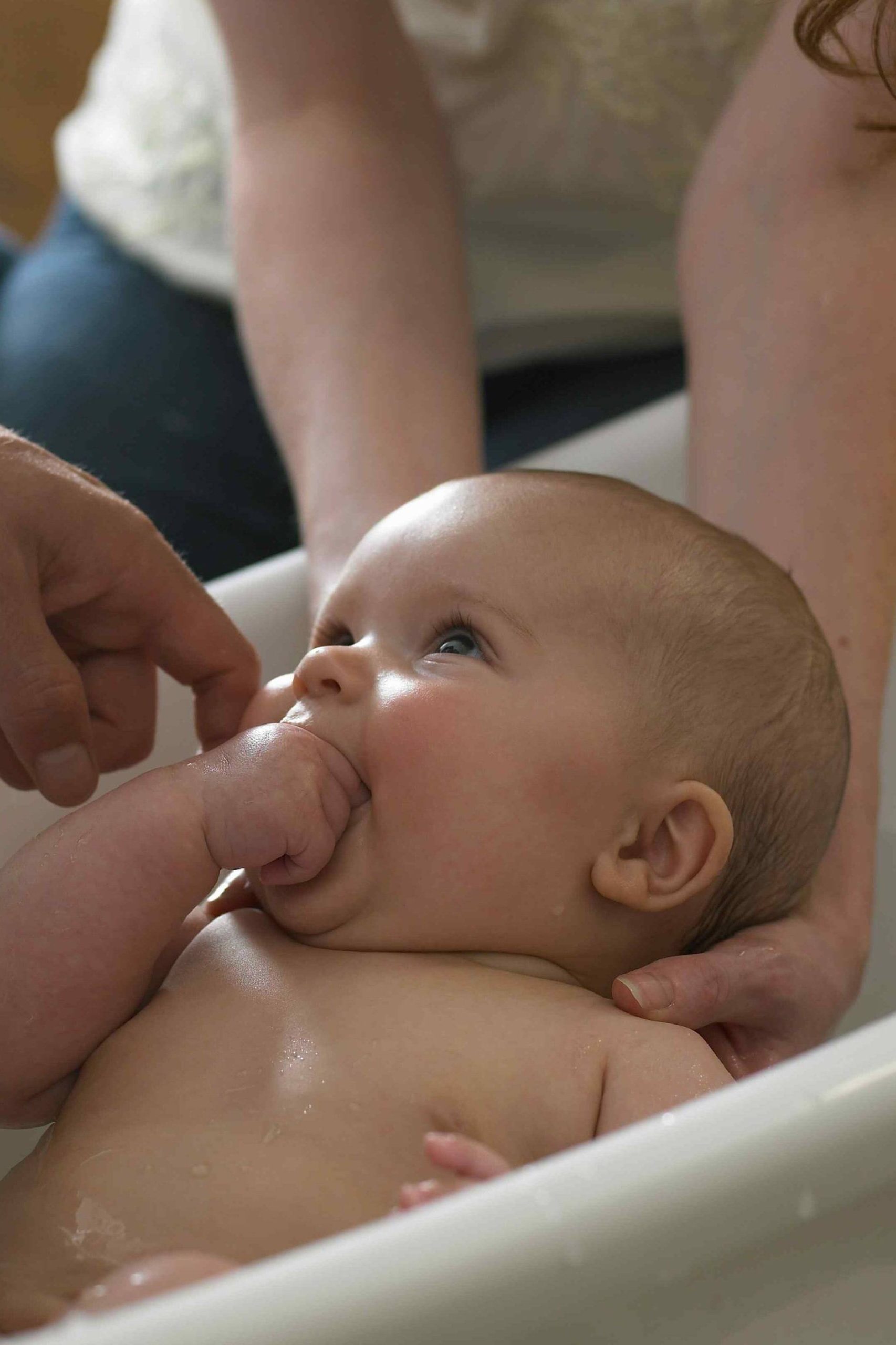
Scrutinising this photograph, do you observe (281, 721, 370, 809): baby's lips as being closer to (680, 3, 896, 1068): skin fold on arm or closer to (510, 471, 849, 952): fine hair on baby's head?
(510, 471, 849, 952): fine hair on baby's head

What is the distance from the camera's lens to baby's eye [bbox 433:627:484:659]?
769 mm

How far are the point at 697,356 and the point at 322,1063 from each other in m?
0.72

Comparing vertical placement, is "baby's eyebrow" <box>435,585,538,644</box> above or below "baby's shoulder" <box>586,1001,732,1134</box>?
above

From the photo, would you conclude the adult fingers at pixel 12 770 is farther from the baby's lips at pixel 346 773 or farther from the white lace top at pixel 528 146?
the white lace top at pixel 528 146

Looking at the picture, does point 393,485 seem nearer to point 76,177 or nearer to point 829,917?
point 829,917

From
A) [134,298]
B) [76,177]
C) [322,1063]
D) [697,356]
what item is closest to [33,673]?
[322,1063]

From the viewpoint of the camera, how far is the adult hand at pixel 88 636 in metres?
0.75

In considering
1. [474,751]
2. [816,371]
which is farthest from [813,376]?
[474,751]

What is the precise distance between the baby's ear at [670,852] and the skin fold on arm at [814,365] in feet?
0.47

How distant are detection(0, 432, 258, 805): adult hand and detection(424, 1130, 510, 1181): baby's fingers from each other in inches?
12.6

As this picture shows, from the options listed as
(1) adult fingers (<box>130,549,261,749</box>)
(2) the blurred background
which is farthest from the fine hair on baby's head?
(2) the blurred background

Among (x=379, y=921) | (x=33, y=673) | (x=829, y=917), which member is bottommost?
(x=829, y=917)

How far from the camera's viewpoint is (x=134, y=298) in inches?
59.2

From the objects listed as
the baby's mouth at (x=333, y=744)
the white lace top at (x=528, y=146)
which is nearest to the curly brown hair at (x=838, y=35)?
the white lace top at (x=528, y=146)
